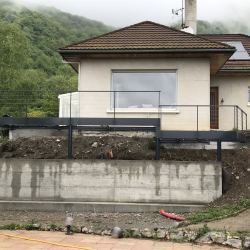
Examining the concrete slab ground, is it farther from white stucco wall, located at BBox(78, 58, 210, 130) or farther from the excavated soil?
white stucco wall, located at BBox(78, 58, 210, 130)

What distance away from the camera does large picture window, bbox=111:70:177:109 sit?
699 inches

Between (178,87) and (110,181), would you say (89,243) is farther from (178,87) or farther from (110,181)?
(178,87)

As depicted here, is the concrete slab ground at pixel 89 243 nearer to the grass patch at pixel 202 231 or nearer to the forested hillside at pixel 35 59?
the grass patch at pixel 202 231

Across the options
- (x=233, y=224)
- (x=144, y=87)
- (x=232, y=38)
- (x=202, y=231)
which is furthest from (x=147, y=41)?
(x=232, y=38)

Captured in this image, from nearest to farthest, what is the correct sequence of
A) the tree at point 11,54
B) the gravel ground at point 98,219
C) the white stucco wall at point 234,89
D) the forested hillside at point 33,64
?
the gravel ground at point 98,219, the forested hillside at point 33,64, the white stucco wall at point 234,89, the tree at point 11,54

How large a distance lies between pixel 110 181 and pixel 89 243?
4.27 meters

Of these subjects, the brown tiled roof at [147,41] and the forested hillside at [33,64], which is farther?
the forested hillside at [33,64]

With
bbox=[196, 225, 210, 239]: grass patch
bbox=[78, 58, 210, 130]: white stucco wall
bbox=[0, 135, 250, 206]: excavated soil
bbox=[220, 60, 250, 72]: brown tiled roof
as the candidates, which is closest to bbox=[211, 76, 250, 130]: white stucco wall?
bbox=[220, 60, 250, 72]: brown tiled roof

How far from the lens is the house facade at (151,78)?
17500 millimetres

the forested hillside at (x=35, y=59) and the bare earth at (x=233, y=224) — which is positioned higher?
the forested hillside at (x=35, y=59)

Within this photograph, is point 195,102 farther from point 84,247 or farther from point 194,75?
point 84,247

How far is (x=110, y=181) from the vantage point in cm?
1503

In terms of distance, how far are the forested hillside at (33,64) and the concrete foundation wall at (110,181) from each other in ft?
11.9

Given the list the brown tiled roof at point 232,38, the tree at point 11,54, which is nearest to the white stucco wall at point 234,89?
the brown tiled roof at point 232,38
